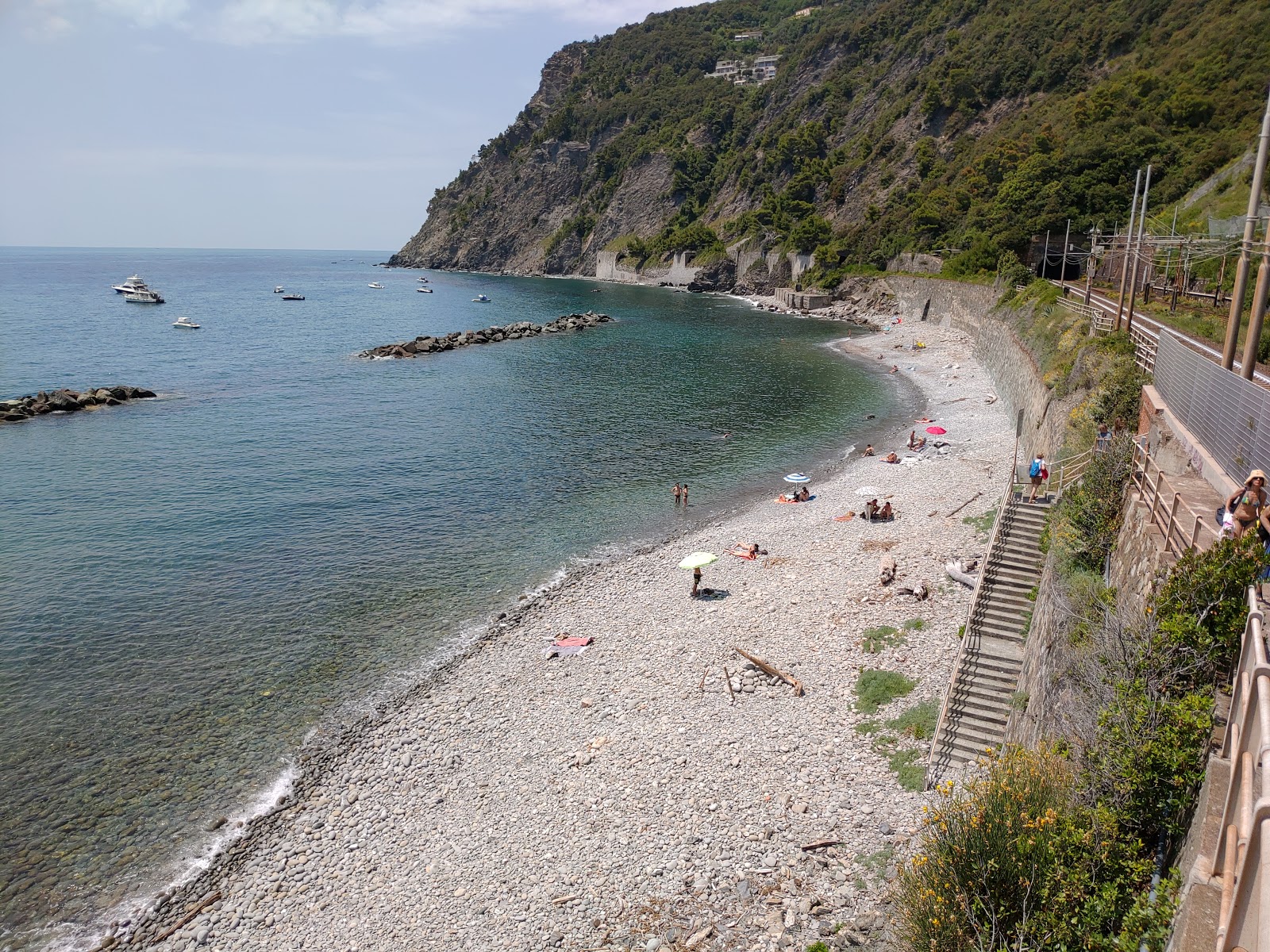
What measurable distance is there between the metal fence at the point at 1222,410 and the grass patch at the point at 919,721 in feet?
26.1

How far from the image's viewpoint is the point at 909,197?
105062mm

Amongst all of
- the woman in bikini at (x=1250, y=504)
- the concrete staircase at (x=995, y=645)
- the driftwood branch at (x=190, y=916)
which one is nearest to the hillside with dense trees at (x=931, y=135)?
the concrete staircase at (x=995, y=645)

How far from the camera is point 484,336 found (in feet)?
293

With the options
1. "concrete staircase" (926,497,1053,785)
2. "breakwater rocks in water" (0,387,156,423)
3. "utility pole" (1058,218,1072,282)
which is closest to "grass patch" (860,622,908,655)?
"concrete staircase" (926,497,1053,785)

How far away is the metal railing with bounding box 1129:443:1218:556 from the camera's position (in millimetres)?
11719

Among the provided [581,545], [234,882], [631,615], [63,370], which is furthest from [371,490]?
[63,370]

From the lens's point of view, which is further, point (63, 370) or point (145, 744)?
point (63, 370)

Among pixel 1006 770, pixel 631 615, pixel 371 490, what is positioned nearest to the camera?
pixel 1006 770

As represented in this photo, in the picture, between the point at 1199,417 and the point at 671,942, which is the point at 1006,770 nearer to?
the point at 671,942

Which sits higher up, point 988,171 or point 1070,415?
point 988,171

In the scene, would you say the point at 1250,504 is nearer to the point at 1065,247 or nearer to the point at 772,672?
the point at 772,672

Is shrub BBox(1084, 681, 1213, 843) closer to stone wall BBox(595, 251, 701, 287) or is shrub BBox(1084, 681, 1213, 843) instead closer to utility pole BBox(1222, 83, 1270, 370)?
utility pole BBox(1222, 83, 1270, 370)

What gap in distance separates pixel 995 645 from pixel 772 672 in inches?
223

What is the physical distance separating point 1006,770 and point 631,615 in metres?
14.9
